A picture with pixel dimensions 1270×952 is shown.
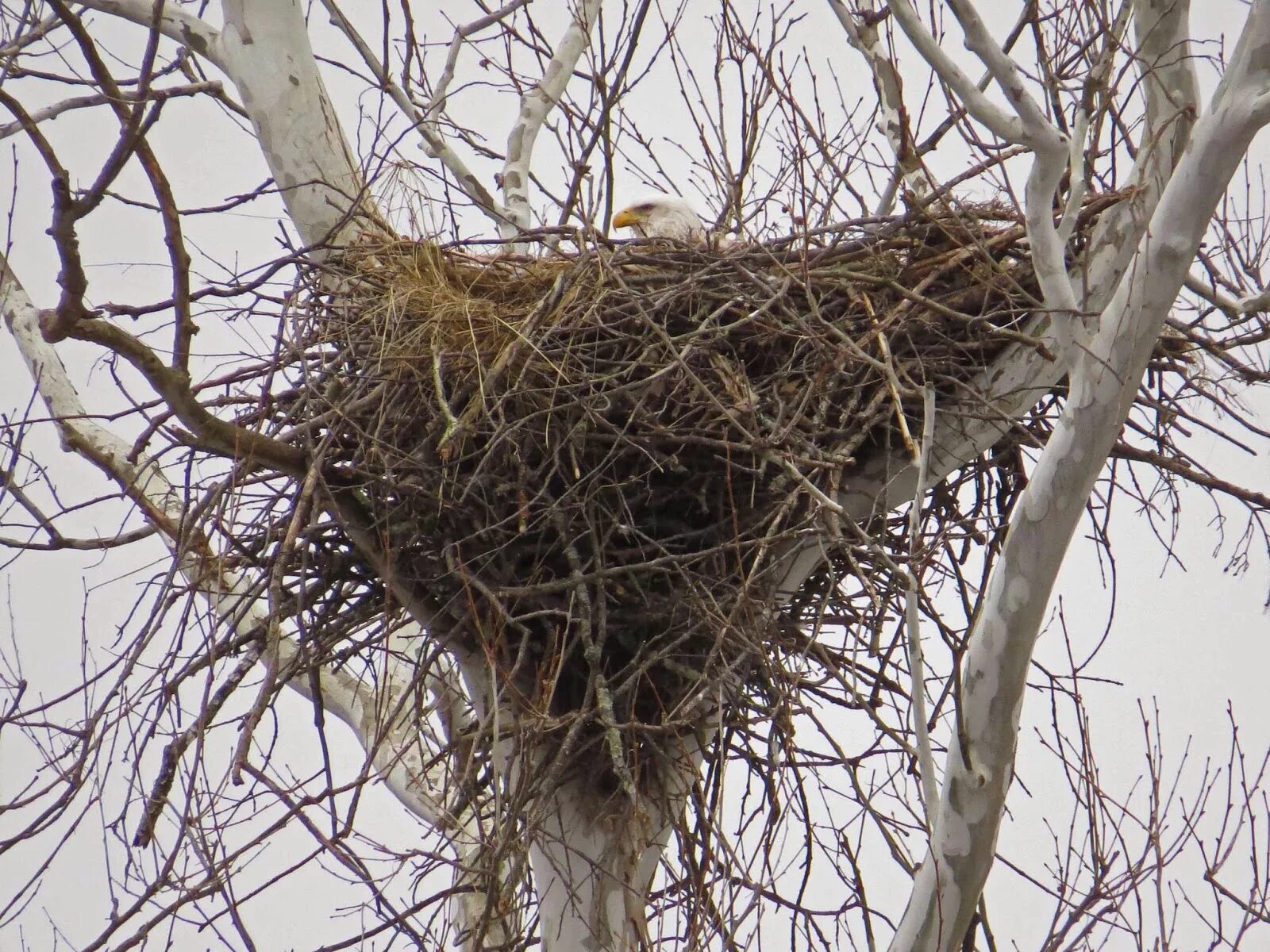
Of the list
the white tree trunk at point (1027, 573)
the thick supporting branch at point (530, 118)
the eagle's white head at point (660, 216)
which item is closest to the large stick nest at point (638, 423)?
the white tree trunk at point (1027, 573)

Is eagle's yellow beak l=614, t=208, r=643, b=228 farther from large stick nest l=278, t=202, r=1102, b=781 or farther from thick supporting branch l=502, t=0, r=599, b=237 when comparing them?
large stick nest l=278, t=202, r=1102, b=781

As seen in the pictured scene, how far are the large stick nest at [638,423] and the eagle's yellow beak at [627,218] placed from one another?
5.77 ft

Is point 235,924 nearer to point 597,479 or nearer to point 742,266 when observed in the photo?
point 597,479

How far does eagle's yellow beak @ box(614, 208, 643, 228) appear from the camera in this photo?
5359 mm

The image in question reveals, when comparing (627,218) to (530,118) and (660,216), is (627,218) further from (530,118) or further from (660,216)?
(530,118)

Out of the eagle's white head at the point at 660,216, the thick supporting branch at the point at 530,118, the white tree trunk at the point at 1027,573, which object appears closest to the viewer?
the white tree trunk at the point at 1027,573

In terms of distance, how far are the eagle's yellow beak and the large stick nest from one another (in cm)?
176

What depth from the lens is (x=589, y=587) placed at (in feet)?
11.0

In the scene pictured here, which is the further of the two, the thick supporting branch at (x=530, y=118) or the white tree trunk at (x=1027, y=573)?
the thick supporting branch at (x=530, y=118)

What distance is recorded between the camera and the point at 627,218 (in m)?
5.39

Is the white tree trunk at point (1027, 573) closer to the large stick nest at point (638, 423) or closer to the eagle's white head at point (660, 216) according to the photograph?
the large stick nest at point (638, 423)

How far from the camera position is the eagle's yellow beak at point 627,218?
5359mm

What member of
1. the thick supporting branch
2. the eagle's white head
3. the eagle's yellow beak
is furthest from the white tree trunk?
the thick supporting branch

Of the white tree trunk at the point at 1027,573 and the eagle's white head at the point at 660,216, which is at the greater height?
the eagle's white head at the point at 660,216
